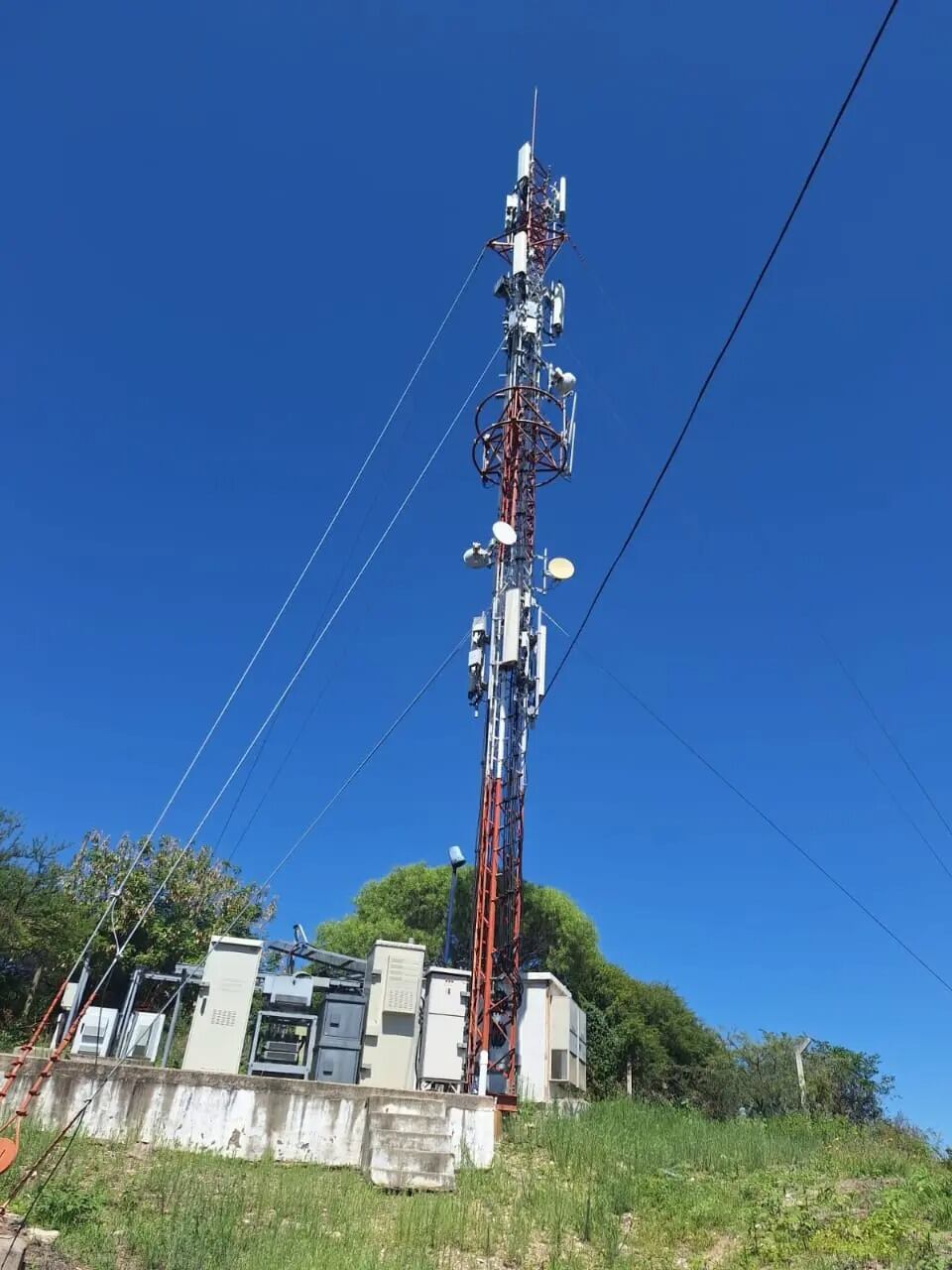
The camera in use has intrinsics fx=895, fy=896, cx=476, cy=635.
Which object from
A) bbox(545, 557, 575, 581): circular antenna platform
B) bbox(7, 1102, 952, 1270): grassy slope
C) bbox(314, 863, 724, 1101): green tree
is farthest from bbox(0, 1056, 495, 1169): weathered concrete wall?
bbox(314, 863, 724, 1101): green tree

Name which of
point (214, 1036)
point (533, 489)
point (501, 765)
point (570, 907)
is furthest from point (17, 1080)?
point (570, 907)

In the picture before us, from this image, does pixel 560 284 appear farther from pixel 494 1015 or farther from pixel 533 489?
pixel 494 1015

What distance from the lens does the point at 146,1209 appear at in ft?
25.0

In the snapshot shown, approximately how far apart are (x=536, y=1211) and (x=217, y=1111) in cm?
379

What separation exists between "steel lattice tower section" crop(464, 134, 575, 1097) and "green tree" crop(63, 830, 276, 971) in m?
13.4

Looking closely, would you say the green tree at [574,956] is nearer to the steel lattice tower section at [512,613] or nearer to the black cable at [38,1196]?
the steel lattice tower section at [512,613]

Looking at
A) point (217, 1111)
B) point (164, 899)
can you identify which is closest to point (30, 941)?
point (164, 899)

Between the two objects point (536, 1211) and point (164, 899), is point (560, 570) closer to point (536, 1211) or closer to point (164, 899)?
point (536, 1211)

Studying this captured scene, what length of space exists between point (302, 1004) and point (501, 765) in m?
5.25

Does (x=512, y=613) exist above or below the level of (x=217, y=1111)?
above

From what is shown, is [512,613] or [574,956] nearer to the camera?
[512,613]

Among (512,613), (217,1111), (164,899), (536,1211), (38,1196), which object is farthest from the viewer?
(164,899)

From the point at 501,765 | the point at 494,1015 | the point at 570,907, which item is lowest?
the point at 494,1015

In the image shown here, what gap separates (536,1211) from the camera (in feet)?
28.3
